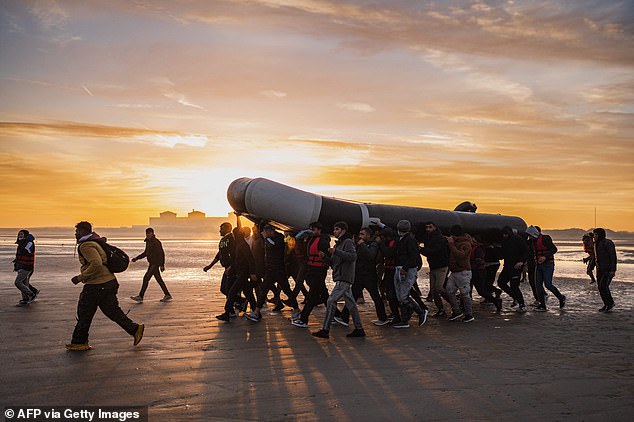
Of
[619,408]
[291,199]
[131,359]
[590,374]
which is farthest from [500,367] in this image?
[291,199]

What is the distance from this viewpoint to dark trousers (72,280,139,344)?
7.72 m

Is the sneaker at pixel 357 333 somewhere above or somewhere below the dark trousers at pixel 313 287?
below

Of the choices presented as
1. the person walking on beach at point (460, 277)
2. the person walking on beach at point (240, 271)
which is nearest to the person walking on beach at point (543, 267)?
the person walking on beach at point (460, 277)

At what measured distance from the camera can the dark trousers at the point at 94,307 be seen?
25.3 feet

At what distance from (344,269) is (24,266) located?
781 cm

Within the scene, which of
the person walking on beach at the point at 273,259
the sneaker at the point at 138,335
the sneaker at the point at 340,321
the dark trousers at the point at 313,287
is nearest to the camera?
the sneaker at the point at 138,335

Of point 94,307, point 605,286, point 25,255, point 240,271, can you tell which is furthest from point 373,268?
point 25,255

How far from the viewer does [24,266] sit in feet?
40.6

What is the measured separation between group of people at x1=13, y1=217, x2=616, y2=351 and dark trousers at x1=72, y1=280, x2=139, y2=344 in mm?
14

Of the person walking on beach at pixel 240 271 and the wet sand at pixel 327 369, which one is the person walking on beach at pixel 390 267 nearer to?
the wet sand at pixel 327 369

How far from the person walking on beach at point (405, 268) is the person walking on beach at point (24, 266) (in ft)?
26.6

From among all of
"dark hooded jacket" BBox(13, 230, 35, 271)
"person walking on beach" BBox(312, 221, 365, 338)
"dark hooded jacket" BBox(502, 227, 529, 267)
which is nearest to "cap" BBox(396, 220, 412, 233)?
"person walking on beach" BBox(312, 221, 365, 338)

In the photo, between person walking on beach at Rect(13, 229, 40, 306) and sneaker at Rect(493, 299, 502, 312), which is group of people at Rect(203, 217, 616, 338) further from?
person walking on beach at Rect(13, 229, 40, 306)

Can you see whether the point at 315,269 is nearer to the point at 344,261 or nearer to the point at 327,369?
the point at 344,261
